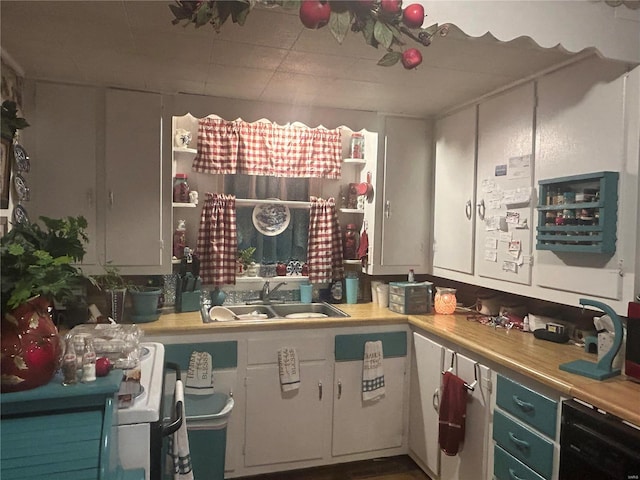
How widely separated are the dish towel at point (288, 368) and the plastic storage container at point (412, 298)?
0.76 m

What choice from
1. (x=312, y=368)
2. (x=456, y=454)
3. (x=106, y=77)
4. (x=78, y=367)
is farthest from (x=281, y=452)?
(x=106, y=77)

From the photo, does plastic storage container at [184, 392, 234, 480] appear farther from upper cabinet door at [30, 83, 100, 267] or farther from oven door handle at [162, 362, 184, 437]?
upper cabinet door at [30, 83, 100, 267]

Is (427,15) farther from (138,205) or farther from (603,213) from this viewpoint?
(138,205)

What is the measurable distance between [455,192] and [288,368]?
152 centimetres

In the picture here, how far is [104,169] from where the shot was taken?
2771mm

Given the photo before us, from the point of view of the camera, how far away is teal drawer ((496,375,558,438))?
1882 mm

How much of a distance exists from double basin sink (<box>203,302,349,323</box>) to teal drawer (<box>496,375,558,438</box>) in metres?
1.14

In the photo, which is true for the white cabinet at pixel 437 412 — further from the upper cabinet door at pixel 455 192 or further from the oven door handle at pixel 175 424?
the oven door handle at pixel 175 424

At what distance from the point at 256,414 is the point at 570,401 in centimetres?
167

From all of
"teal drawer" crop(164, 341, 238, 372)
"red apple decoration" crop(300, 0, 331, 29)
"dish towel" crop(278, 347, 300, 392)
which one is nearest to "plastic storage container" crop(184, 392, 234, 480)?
"teal drawer" crop(164, 341, 238, 372)

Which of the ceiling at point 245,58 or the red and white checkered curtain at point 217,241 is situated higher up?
the ceiling at point 245,58

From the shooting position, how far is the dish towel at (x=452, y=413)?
239 centimetres

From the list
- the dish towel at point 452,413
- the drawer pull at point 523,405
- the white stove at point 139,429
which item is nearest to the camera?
the white stove at point 139,429

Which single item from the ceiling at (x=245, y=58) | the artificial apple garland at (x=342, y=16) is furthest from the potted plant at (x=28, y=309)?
the ceiling at (x=245, y=58)
